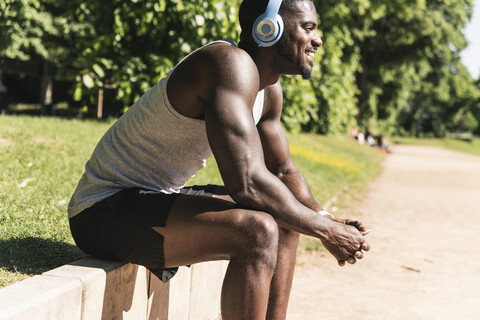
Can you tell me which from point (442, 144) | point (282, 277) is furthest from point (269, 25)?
point (442, 144)

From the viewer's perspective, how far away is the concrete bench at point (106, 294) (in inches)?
78.3

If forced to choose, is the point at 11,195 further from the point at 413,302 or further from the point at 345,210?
the point at 345,210

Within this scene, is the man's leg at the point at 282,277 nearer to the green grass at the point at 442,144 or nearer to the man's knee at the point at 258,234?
the man's knee at the point at 258,234

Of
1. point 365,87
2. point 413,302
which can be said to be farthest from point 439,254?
point 365,87

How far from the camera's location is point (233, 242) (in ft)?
7.28

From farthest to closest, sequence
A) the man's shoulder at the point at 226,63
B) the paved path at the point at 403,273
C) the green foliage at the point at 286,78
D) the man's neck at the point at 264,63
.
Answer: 1. the green foliage at the point at 286,78
2. the paved path at the point at 403,273
3. the man's neck at the point at 264,63
4. the man's shoulder at the point at 226,63

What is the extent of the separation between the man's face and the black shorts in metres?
0.83

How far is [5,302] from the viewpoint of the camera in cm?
189

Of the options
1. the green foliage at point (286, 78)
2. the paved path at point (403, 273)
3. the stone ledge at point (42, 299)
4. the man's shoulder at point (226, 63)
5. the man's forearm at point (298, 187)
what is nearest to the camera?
the stone ledge at point (42, 299)

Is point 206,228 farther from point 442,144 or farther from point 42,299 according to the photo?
point 442,144

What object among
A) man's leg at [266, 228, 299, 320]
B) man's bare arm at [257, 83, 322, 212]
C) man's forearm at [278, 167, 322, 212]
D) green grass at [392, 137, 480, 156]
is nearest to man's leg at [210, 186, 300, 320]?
man's leg at [266, 228, 299, 320]

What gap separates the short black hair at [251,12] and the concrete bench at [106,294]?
1.20 meters

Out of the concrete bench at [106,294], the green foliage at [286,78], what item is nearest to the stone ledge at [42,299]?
the concrete bench at [106,294]

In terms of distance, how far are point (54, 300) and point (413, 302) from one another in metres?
3.03
